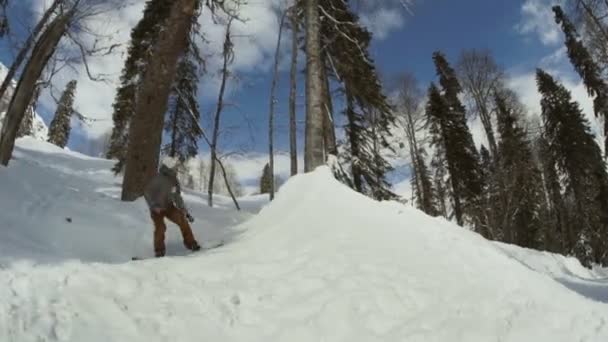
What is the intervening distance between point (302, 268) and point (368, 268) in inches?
26.4

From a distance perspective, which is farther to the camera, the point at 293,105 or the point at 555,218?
the point at 555,218

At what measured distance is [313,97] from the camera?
7.00m

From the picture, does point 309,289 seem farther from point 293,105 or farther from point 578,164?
point 578,164

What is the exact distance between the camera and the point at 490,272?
3.80 metres

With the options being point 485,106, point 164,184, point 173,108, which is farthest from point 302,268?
point 485,106

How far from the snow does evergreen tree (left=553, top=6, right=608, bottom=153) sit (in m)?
17.9

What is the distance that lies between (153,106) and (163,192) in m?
2.76

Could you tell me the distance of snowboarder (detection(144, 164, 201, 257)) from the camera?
20.1 ft

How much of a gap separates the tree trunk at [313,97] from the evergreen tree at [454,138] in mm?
16401

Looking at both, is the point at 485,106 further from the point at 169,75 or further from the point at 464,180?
the point at 169,75

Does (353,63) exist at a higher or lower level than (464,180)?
higher

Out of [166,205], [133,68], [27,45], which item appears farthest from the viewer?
[133,68]

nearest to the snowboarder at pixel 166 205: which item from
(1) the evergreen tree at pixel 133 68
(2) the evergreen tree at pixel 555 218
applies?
(1) the evergreen tree at pixel 133 68

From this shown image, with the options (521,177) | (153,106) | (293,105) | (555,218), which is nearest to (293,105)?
(293,105)
